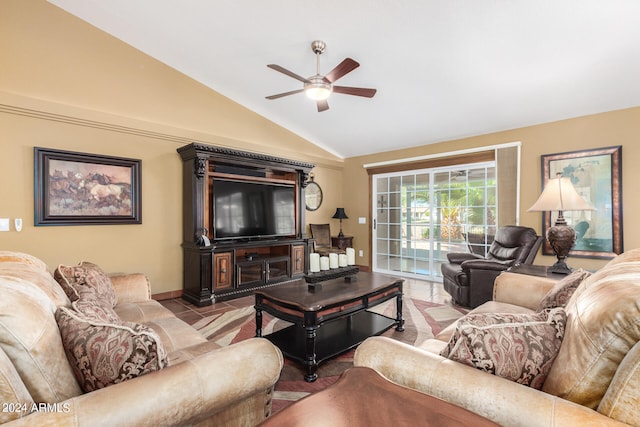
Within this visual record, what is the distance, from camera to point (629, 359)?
0.77m

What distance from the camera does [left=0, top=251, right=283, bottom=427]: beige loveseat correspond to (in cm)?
81

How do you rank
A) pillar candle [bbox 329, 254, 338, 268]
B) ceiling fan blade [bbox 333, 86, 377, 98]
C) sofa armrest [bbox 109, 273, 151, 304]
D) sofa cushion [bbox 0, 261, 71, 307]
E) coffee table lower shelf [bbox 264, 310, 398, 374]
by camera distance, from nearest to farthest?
1. sofa cushion [bbox 0, 261, 71, 307]
2. coffee table lower shelf [bbox 264, 310, 398, 374]
3. sofa armrest [bbox 109, 273, 151, 304]
4. pillar candle [bbox 329, 254, 338, 268]
5. ceiling fan blade [bbox 333, 86, 377, 98]

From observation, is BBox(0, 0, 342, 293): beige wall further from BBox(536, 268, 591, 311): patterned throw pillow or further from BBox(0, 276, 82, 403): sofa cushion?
BBox(536, 268, 591, 311): patterned throw pillow

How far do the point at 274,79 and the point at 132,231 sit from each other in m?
2.73

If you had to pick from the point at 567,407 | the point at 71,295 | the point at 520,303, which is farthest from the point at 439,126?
the point at 71,295

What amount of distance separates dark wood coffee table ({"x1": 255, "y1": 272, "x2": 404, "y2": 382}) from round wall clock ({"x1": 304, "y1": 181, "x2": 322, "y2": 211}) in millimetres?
3099

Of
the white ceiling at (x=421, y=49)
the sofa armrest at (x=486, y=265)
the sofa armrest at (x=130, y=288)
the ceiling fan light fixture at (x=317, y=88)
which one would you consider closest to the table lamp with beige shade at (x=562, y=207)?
the sofa armrest at (x=486, y=265)

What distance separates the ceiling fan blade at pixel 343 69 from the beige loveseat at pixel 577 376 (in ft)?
7.57

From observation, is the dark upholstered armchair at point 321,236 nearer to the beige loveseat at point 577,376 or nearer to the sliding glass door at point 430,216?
the sliding glass door at point 430,216

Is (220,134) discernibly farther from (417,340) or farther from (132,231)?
(417,340)

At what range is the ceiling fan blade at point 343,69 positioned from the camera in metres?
2.60

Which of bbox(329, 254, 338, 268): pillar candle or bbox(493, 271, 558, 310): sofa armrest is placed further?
bbox(329, 254, 338, 268): pillar candle

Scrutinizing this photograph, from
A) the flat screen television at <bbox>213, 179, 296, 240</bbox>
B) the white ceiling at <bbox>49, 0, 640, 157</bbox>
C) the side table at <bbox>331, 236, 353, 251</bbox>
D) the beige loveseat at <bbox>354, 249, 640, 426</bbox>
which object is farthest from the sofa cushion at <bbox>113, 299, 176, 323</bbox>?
the side table at <bbox>331, 236, 353, 251</bbox>

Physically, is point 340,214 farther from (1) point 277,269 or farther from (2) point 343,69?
(2) point 343,69
